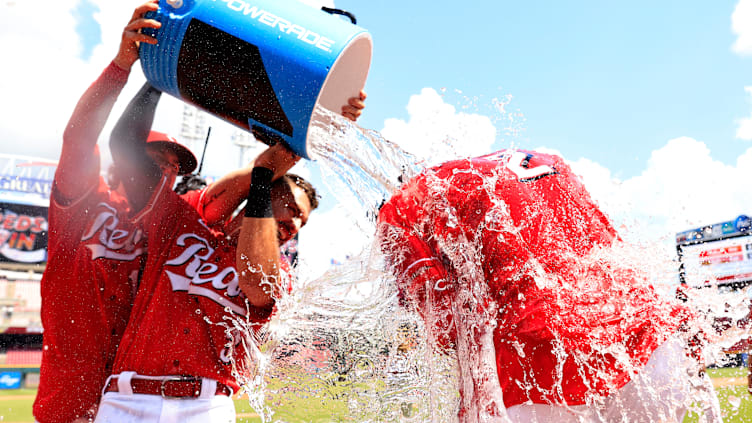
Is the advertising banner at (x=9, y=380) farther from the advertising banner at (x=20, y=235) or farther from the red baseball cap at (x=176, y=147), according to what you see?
the red baseball cap at (x=176, y=147)

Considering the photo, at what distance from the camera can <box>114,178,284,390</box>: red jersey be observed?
79.4 inches

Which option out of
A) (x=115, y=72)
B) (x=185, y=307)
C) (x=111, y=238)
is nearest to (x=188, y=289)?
(x=185, y=307)

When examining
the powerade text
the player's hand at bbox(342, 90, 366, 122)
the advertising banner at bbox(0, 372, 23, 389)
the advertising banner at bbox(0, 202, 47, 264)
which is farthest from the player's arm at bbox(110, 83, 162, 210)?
the advertising banner at bbox(0, 202, 47, 264)

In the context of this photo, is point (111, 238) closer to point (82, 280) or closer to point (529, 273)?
point (82, 280)

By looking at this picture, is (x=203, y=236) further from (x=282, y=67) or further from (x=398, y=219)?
(x=398, y=219)

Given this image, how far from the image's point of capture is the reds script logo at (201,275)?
7.02 ft

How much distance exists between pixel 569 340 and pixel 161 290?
5.20ft

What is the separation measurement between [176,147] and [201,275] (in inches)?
27.3

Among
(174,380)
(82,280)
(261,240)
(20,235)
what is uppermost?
(20,235)

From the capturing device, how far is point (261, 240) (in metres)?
2.06

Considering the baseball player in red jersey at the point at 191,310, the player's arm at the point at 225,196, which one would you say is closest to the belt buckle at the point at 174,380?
the baseball player in red jersey at the point at 191,310

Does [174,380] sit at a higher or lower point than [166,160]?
lower

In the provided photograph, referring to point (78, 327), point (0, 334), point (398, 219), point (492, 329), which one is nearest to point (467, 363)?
point (492, 329)

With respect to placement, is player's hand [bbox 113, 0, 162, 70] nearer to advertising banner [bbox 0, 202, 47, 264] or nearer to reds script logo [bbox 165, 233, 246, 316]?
reds script logo [bbox 165, 233, 246, 316]
